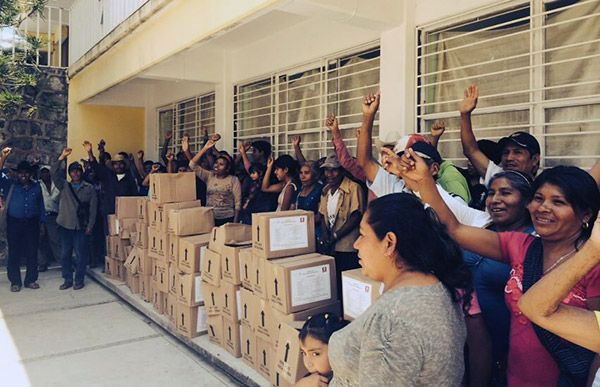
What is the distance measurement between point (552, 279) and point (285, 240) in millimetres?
2234

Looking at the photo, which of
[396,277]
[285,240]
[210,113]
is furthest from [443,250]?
[210,113]

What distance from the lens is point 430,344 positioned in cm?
126

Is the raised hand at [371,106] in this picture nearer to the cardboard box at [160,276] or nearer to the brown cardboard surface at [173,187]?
the brown cardboard surface at [173,187]

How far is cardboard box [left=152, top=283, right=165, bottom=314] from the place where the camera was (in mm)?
4792

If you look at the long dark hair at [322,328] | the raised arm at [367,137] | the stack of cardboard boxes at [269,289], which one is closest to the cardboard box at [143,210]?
the stack of cardboard boxes at [269,289]

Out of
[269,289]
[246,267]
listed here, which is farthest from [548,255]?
[246,267]

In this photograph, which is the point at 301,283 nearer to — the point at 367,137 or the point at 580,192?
the point at 367,137

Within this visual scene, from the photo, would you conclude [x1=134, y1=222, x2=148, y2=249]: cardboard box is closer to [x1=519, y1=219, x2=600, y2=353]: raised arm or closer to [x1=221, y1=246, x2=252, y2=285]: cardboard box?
[x1=221, y1=246, x2=252, y2=285]: cardboard box

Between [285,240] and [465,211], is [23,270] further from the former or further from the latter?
[465,211]

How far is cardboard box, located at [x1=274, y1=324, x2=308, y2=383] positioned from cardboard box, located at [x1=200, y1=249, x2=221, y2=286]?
105 cm

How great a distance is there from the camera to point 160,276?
480 centimetres

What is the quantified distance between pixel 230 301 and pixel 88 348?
4.48 ft

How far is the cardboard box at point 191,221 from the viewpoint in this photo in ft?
14.3

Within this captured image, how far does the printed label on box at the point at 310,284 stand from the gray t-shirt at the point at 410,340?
1.69 metres
